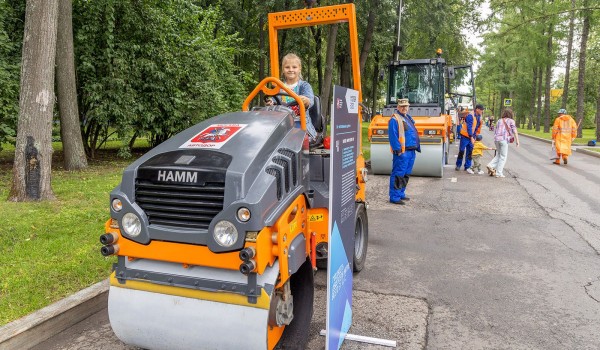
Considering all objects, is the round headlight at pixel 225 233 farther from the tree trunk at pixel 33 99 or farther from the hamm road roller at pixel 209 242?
the tree trunk at pixel 33 99

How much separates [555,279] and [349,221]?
9.38ft

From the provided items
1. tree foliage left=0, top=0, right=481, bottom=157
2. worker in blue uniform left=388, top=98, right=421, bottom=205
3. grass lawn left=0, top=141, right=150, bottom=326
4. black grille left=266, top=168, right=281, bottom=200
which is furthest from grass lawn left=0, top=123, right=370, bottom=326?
worker in blue uniform left=388, top=98, right=421, bottom=205

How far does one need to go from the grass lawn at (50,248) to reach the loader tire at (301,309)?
2000 millimetres

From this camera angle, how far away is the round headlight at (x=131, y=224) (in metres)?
2.78

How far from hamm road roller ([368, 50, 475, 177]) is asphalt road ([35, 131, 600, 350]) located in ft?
6.45

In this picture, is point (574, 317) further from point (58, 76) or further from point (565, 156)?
point (565, 156)

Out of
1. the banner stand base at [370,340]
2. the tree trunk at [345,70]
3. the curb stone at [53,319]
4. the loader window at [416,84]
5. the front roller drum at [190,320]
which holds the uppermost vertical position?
the tree trunk at [345,70]

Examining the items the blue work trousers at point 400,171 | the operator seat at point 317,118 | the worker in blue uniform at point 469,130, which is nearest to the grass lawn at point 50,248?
the operator seat at point 317,118

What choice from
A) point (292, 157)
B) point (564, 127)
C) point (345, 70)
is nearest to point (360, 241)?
point (292, 157)

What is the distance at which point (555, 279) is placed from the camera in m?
4.75

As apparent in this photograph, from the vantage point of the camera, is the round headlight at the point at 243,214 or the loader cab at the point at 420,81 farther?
the loader cab at the point at 420,81

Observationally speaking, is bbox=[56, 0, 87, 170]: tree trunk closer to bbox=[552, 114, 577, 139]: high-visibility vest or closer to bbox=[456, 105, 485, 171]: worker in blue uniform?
bbox=[456, 105, 485, 171]: worker in blue uniform

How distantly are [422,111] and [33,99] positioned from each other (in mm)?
8723

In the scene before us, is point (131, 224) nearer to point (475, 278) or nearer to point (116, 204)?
point (116, 204)
